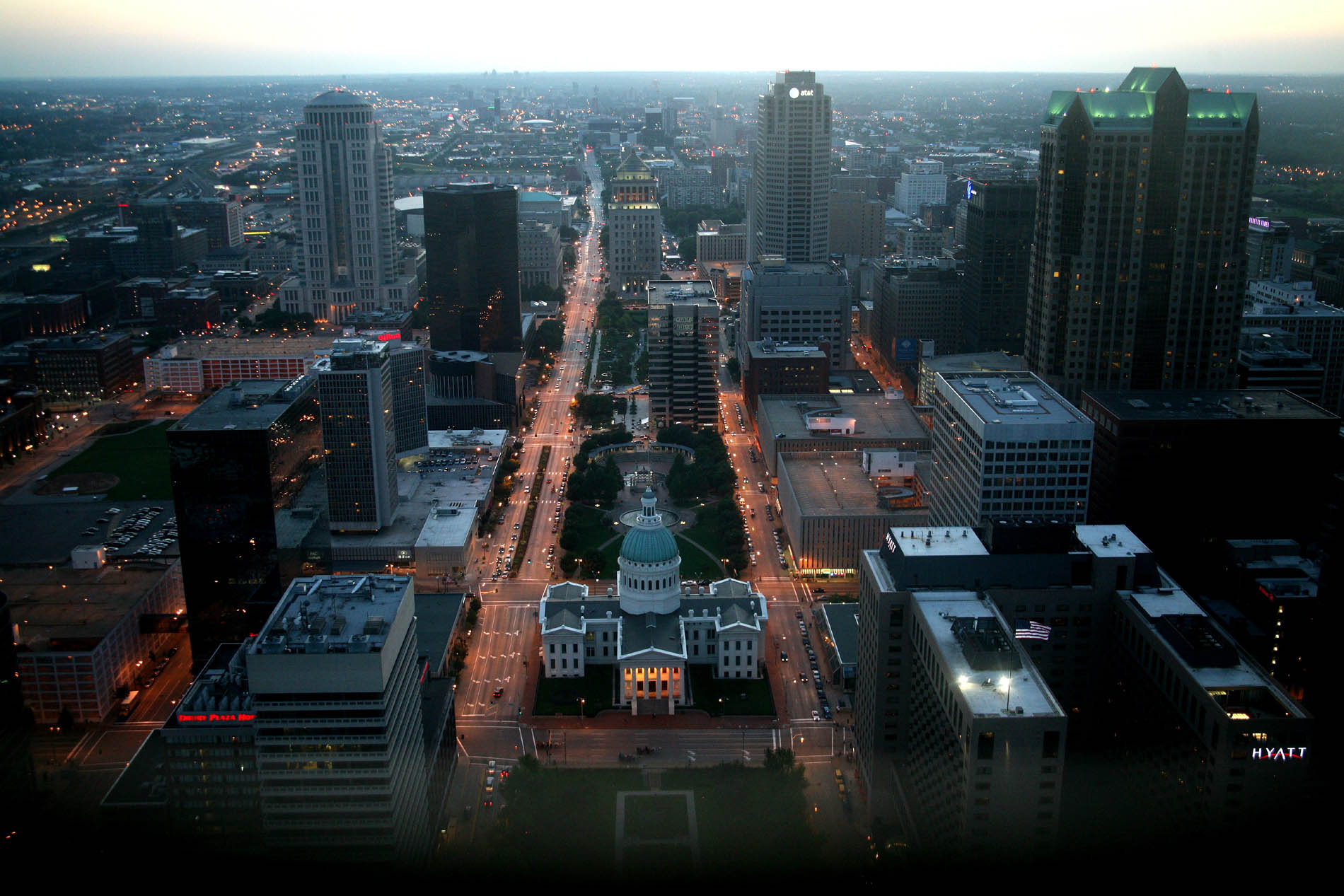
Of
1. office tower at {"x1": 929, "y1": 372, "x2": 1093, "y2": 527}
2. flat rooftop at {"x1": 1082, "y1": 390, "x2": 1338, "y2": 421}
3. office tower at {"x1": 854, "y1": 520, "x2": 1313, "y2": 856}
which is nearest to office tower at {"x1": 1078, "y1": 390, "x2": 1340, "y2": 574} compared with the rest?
flat rooftop at {"x1": 1082, "y1": 390, "x2": 1338, "y2": 421}

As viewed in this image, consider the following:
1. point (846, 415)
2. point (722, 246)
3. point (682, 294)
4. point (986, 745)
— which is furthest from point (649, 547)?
point (722, 246)

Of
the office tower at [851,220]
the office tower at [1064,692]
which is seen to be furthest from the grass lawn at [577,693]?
the office tower at [851,220]

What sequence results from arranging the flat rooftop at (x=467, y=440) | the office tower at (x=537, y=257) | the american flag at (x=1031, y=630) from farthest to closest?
the office tower at (x=537, y=257), the flat rooftop at (x=467, y=440), the american flag at (x=1031, y=630)

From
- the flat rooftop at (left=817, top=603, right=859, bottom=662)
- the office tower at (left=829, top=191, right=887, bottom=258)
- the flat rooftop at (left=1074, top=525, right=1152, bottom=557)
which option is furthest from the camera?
the office tower at (left=829, top=191, right=887, bottom=258)

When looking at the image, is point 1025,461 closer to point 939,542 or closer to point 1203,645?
point 939,542

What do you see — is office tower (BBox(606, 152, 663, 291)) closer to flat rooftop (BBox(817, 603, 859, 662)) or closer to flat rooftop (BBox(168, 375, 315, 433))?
flat rooftop (BBox(168, 375, 315, 433))

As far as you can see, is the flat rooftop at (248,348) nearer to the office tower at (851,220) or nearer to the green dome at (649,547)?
the green dome at (649,547)

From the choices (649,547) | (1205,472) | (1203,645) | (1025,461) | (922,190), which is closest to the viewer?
(1203,645)
